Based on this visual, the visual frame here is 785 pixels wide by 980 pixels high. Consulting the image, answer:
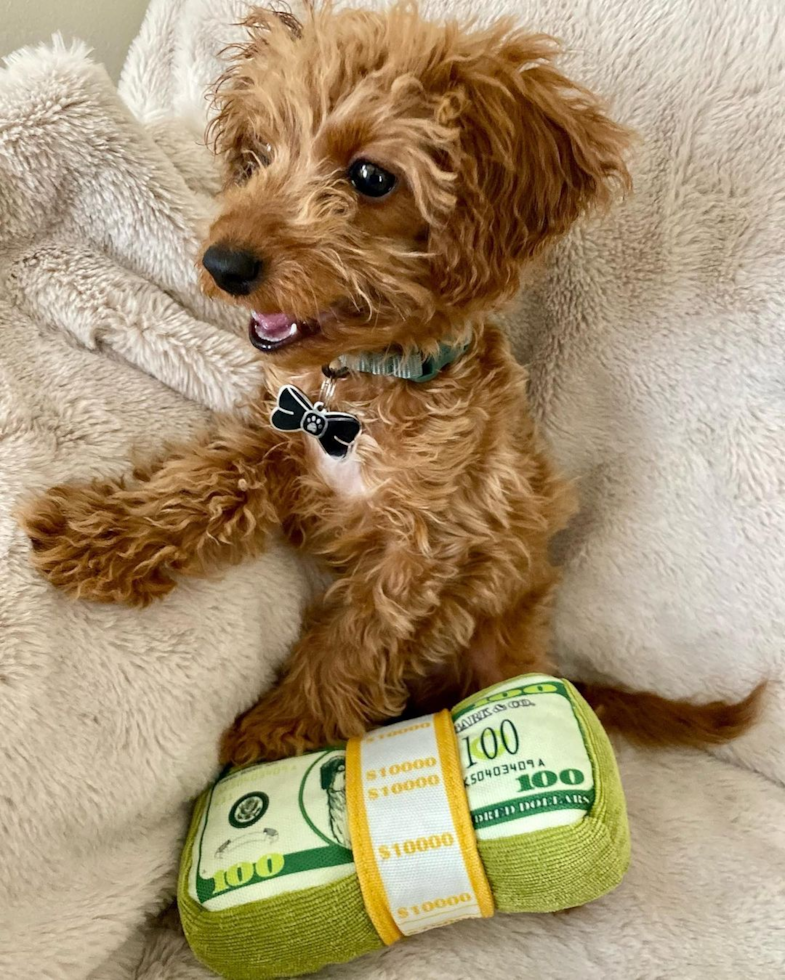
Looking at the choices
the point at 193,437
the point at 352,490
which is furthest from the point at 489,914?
the point at 193,437

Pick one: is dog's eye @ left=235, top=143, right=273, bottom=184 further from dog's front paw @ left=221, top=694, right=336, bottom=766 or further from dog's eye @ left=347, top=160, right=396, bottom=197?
dog's front paw @ left=221, top=694, right=336, bottom=766

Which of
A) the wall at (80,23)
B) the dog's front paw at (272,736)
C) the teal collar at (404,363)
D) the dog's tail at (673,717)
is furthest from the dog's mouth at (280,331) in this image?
the wall at (80,23)

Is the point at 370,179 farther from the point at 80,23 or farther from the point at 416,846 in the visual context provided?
the point at 80,23

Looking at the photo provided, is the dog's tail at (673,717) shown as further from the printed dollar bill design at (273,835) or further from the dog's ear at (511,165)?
the dog's ear at (511,165)

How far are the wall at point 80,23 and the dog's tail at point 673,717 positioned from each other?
1.63 metres

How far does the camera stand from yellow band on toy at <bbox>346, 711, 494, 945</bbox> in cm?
99

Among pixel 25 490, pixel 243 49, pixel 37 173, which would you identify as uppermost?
pixel 243 49

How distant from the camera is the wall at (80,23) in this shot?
5.02 feet

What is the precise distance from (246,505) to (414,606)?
0.29 meters

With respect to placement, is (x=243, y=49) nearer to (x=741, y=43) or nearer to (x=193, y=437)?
(x=193, y=437)

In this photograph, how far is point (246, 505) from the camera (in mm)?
1218

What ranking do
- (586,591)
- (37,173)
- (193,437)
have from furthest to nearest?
(586,591), (193,437), (37,173)

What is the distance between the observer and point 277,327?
40.4 inches

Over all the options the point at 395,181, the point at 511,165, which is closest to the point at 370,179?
the point at 395,181
